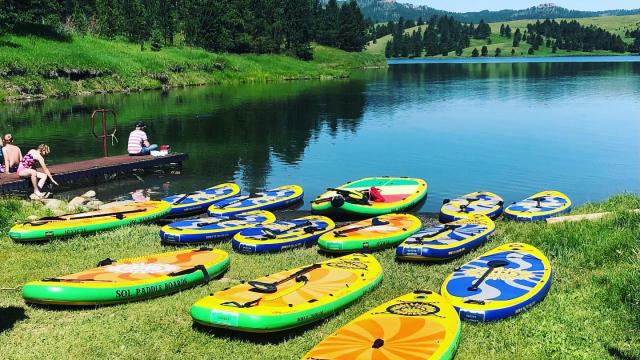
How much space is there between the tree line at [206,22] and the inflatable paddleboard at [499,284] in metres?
69.0

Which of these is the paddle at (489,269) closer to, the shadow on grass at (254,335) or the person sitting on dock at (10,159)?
the shadow on grass at (254,335)

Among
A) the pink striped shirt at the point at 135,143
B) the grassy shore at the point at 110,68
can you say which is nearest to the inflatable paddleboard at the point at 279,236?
the pink striped shirt at the point at 135,143

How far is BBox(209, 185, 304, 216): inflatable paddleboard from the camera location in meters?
20.3

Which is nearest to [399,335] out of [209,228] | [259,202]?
[209,228]

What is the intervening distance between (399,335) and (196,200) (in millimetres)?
13660

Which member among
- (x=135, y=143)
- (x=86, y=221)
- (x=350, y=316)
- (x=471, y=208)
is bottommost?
(x=350, y=316)

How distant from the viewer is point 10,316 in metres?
11.3

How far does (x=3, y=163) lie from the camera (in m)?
24.2

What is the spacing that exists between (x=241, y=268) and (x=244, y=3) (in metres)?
106

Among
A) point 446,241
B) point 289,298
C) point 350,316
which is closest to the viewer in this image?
point 289,298

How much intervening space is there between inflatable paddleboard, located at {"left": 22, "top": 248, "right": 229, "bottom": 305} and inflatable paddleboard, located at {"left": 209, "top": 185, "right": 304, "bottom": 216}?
5813 mm

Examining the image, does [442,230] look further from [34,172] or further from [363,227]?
[34,172]

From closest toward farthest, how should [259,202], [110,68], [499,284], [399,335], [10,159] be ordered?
[399,335] → [499,284] → [259,202] → [10,159] → [110,68]

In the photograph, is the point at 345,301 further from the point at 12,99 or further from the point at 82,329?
the point at 12,99
